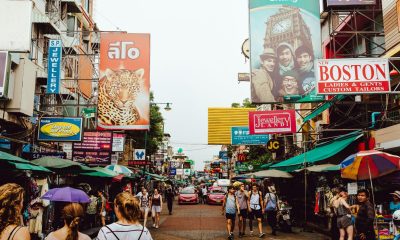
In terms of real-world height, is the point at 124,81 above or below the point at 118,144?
above

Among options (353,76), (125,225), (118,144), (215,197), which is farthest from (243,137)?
(125,225)

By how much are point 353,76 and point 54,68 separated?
1321 centimetres

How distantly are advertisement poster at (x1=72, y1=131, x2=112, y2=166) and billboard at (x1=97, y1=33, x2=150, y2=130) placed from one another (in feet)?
2.74

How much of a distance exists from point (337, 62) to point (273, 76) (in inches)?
258

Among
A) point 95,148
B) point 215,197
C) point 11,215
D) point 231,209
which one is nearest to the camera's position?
point 11,215

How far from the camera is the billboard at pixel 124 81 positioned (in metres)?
21.7

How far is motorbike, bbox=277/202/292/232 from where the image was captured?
16.9 metres

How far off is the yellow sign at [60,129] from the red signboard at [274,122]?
8.72 metres

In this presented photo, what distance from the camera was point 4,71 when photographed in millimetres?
13992

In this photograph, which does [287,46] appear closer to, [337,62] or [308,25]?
[308,25]

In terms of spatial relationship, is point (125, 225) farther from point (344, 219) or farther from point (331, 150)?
point (331, 150)

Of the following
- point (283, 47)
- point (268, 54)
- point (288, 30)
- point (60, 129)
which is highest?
point (288, 30)

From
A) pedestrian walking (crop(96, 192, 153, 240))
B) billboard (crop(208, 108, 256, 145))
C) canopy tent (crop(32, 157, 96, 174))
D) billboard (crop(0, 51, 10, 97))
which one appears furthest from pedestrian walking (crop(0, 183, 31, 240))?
billboard (crop(208, 108, 256, 145))

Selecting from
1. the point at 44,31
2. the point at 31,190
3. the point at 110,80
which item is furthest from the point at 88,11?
the point at 31,190
